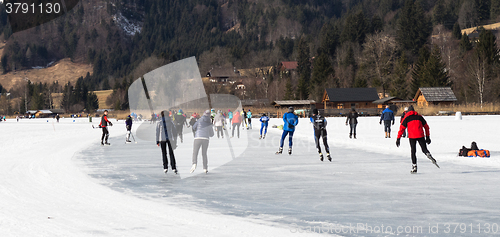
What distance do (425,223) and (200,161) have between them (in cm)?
749

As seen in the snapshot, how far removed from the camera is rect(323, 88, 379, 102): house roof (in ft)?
232

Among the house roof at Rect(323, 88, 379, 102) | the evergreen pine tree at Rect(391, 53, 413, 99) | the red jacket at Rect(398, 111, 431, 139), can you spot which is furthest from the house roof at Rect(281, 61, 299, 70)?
the red jacket at Rect(398, 111, 431, 139)

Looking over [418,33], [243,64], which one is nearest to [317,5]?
[243,64]

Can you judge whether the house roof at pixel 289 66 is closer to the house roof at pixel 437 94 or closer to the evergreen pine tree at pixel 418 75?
the evergreen pine tree at pixel 418 75

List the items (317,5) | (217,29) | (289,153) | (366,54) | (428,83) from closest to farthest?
1. (289,153)
2. (428,83)
3. (366,54)
4. (317,5)
5. (217,29)

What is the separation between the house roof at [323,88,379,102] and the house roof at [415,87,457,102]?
40.3 feet

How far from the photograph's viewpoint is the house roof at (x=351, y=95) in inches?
2778

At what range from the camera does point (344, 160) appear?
12062 millimetres

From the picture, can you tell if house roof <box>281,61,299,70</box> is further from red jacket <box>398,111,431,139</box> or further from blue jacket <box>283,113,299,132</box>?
red jacket <box>398,111,431,139</box>

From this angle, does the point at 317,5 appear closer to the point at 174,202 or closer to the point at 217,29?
the point at 217,29

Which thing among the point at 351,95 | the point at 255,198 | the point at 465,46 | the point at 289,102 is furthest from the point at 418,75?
the point at 255,198

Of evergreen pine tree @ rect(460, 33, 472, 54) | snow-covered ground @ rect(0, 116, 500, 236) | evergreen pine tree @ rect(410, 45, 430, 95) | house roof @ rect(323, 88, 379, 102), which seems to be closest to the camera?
snow-covered ground @ rect(0, 116, 500, 236)

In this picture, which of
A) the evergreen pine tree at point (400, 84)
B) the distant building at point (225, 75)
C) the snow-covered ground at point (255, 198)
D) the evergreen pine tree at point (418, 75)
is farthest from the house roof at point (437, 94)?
the snow-covered ground at point (255, 198)

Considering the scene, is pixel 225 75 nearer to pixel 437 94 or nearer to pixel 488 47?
pixel 437 94
